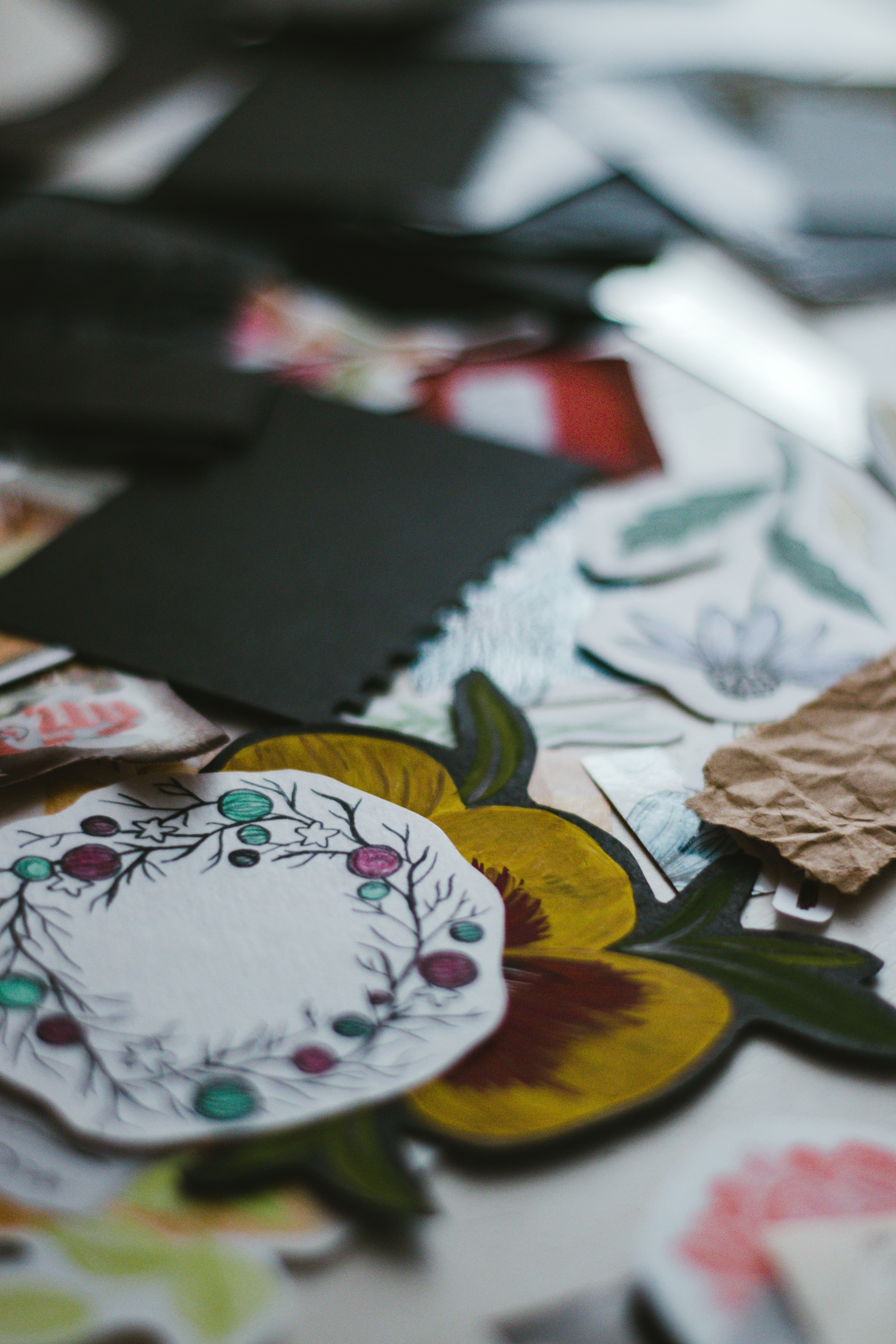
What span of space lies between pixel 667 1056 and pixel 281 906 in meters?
0.15

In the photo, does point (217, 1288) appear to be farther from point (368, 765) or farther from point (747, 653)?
point (747, 653)

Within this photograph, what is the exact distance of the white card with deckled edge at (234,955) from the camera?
0.35 m

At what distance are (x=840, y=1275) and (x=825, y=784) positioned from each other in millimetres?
213

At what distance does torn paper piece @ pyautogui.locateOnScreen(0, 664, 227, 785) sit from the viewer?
47cm

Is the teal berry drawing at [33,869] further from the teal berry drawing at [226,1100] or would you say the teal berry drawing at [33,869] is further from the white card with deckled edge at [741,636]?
the white card with deckled edge at [741,636]

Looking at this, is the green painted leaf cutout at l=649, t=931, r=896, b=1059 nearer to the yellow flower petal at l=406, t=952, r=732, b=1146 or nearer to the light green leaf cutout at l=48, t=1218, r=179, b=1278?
the yellow flower petal at l=406, t=952, r=732, b=1146

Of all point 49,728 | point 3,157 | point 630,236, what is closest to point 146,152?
point 3,157

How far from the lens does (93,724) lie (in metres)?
0.50

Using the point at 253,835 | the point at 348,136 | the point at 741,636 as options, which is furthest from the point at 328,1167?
the point at 348,136

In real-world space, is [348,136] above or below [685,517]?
above

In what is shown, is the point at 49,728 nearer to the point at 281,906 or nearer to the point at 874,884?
the point at 281,906

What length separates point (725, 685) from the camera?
546mm

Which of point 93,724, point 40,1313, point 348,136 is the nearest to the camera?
point 40,1313

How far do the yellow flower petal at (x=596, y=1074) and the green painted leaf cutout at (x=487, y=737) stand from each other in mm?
121
